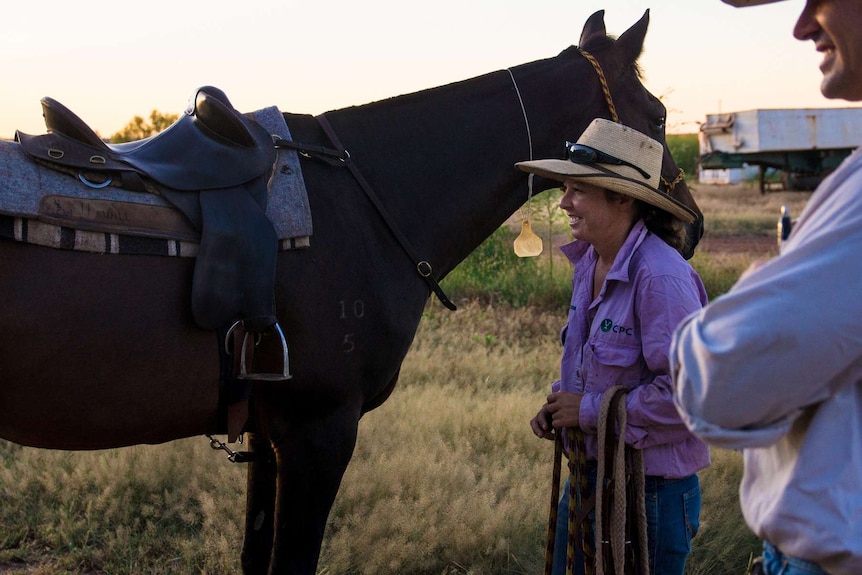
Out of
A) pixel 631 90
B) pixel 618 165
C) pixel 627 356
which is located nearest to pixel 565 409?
pixel 627 356

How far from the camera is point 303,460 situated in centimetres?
269

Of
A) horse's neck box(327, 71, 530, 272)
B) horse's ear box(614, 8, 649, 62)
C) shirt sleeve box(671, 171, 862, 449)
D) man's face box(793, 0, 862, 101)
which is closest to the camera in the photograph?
shirt sleeve box(671, 171, 862, 449)

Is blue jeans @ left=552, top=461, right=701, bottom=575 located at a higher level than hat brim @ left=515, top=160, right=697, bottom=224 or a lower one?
lower

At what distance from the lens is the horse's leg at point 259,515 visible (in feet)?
9.78

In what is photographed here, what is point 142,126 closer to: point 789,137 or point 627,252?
point 789,137

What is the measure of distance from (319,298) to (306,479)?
617 mm

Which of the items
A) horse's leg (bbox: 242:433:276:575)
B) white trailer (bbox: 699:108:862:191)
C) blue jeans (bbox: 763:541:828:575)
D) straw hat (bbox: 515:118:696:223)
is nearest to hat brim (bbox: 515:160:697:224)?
straw hat (bbox: 515:118:696:223)

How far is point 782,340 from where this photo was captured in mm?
1131

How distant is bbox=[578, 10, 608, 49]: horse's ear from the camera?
11.3ft

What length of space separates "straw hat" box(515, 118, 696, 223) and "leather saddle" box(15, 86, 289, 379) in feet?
3.09

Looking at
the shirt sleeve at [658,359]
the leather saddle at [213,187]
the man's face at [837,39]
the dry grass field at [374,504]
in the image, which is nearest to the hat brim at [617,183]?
the shirt sleeve at [658,359]

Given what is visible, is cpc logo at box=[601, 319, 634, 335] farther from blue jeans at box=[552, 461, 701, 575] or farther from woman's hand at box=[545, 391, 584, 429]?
blue jeans at box=[552, 461, 701, 575]

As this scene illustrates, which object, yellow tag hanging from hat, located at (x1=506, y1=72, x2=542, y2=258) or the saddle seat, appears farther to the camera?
yellow tag hanging from hat, located at (x1=506, y1=72, x2=542, y2=258)

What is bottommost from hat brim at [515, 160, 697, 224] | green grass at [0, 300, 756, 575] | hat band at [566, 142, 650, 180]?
green grass at [0, 300, 756, 575]
